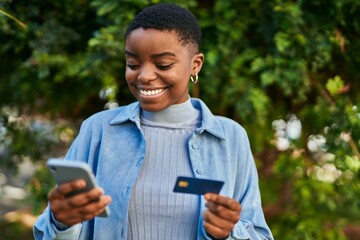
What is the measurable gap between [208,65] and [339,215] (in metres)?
1.45

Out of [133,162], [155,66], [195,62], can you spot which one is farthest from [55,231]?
[195,62]

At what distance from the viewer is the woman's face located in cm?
207

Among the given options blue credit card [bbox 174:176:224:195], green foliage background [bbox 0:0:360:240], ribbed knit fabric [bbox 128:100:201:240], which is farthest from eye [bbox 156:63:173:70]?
green foliage background [bbox 0:0:360:240]

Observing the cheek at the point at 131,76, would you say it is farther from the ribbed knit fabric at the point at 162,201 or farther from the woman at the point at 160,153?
the ribbed knit fabric at the point at 162,201

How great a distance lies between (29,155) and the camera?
413 cm

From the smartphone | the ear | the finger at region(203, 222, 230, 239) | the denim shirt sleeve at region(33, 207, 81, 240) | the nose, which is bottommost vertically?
the finger at region(203, 222, 230, 239)

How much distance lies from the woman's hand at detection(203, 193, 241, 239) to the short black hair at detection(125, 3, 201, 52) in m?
0.54

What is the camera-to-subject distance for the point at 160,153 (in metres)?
2.17

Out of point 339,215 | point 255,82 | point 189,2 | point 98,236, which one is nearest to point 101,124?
point 98,236

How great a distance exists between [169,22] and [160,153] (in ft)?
1.35

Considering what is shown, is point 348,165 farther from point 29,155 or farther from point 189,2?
point 29,155

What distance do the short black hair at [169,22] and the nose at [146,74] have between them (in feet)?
0.42

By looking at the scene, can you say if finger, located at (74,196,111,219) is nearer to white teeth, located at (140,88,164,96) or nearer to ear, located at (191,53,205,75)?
white teeth, located at (140,88,164,96)

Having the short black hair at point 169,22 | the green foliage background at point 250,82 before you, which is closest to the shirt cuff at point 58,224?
the short black hair at point 169,22
